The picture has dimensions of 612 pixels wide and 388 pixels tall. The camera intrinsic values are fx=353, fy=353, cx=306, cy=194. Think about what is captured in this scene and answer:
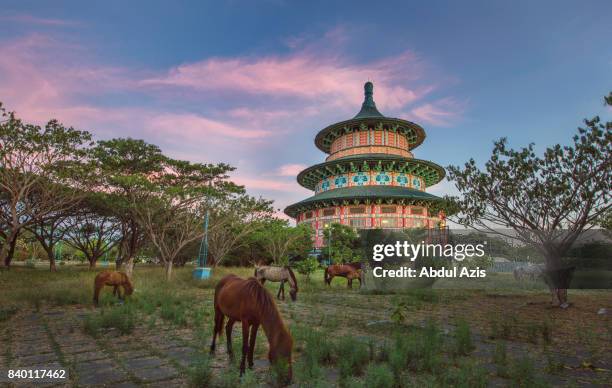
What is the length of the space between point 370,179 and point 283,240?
1624 cm

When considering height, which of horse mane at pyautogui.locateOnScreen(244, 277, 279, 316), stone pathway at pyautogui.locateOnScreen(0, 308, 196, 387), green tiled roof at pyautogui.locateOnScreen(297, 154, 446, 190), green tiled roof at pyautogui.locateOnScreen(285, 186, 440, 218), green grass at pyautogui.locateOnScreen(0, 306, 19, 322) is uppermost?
green tiled roof at pyautogui.locateOnScreen(297, 154, 446, 190)

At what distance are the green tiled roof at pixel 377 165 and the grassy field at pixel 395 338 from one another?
35.0 metres

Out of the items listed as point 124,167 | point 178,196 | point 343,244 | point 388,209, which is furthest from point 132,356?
point 388,209

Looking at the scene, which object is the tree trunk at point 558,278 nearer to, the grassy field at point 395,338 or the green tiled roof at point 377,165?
the grassy field at point 395,338

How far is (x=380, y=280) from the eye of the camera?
20.5 meters

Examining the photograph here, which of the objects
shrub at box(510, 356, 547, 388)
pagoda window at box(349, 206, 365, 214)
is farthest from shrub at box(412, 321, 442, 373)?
pagoda window at box(349, 206, 365, 214)

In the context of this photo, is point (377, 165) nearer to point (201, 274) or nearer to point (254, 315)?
point (201, 274)

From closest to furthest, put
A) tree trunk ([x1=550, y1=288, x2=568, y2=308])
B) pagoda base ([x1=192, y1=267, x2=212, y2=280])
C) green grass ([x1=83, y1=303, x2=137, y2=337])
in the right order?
green grass ([x1=83, y1=303, x2=137, y2=337]), tree trunk ([x1=550, y1=288, x2=568, y2=308]), pagoda base ([x1=192, y1=267, x2=212, y2=280])

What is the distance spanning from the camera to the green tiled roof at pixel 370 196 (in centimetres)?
4509

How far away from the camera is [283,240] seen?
41469 millimetres

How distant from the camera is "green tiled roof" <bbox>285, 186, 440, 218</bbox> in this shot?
45094 millimetres

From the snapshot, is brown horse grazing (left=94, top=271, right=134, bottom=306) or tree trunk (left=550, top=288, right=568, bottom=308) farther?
tree trunk (left=550, top=288, right=568, bottom=308)

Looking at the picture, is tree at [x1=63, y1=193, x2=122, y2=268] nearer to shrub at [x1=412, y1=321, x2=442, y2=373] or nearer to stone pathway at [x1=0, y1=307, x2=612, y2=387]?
stone pathway at [x1=0, y1=307, x2=612, y2=387]

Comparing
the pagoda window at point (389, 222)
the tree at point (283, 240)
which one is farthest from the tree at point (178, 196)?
the pagoda window at point (389, 222)
